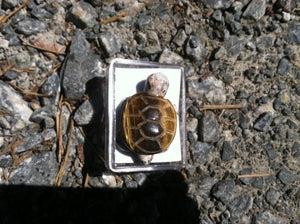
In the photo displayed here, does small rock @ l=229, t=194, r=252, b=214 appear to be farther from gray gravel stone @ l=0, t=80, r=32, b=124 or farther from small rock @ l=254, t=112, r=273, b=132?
gray gravel stone @ l=0, t=80, r=32, b=124

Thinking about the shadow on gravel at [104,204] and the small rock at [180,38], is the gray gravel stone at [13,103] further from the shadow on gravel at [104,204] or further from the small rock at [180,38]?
the small rock at [180,38]

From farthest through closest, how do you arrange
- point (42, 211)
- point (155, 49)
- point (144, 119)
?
point (155, 49)
point (42, 211)
point (144, 119)

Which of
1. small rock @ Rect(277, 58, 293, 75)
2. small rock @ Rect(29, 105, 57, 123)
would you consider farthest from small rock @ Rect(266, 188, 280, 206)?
small rock @ Rect(29, 105, 57, 123)

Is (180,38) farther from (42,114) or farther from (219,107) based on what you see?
(42,114)

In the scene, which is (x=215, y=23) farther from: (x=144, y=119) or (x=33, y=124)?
(x=33, y=124)

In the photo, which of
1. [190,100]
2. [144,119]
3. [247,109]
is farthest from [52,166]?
[247,109]

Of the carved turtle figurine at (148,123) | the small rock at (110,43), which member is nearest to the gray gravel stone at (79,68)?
the small rock at (110,43)
